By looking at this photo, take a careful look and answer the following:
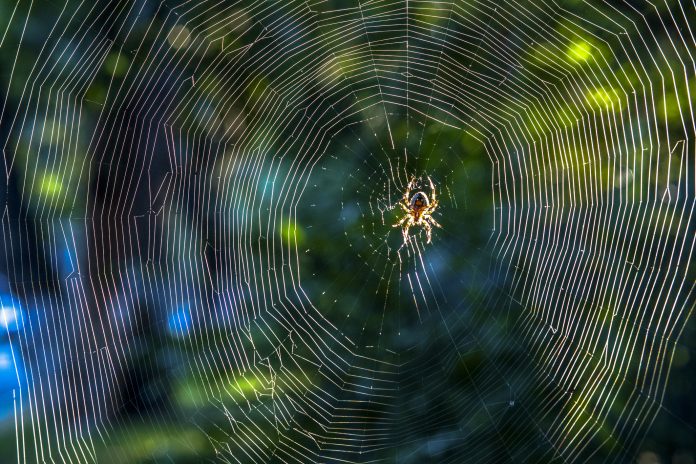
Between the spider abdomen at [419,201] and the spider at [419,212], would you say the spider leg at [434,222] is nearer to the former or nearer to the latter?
the spider at [419,212]

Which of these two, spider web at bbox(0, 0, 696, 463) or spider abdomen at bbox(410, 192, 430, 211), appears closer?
spider web at bbox(0, 0, 696, 463)

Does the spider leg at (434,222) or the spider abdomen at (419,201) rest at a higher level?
the spider abdomen at (419,201)

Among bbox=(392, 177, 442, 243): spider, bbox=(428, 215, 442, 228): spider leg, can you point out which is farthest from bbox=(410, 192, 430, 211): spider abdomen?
bbox=(428, 215, 442, 228): spider leg

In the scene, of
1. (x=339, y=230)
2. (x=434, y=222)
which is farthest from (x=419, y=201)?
(x=339, y=230)

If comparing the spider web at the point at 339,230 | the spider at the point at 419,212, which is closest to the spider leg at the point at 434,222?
the spider at the point at 419,212

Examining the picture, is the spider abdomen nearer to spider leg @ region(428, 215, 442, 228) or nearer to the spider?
the spider

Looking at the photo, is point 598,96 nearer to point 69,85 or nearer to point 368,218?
point 368,218
